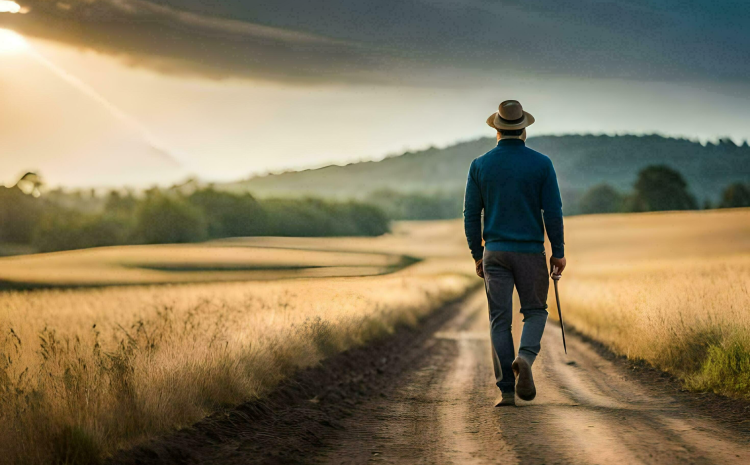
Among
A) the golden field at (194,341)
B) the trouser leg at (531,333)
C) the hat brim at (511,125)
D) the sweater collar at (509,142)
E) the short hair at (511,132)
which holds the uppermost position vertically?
the hat brim at (511,125)

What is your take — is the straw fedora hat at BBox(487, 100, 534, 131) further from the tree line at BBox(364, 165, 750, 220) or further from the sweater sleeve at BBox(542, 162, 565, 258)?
the tree line at BBox(364, 165, 750, 220)

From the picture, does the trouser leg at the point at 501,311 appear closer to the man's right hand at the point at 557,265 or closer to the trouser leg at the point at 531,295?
the trouser leg at the point at 531,295

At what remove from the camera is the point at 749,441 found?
17.2 ft

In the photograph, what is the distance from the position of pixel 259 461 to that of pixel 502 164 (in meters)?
3.48

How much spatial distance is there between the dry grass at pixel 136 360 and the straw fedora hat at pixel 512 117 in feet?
12.8

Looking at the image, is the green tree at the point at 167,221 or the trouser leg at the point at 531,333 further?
the green tree at the point at 167,221

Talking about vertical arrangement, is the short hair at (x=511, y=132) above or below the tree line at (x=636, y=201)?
below

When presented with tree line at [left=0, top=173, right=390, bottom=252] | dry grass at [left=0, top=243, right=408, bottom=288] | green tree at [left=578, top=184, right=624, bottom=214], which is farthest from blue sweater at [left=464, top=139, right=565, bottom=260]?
green tree at [left=578, top=184, right=624, bottom=214]

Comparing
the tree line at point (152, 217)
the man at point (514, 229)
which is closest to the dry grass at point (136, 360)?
the man at point (514, 229)

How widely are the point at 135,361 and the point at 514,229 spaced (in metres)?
4.00

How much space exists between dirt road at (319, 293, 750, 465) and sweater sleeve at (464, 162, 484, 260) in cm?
101

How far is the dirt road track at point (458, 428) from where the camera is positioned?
4.98m

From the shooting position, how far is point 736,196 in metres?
88.2

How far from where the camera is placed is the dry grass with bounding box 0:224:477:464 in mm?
5020
